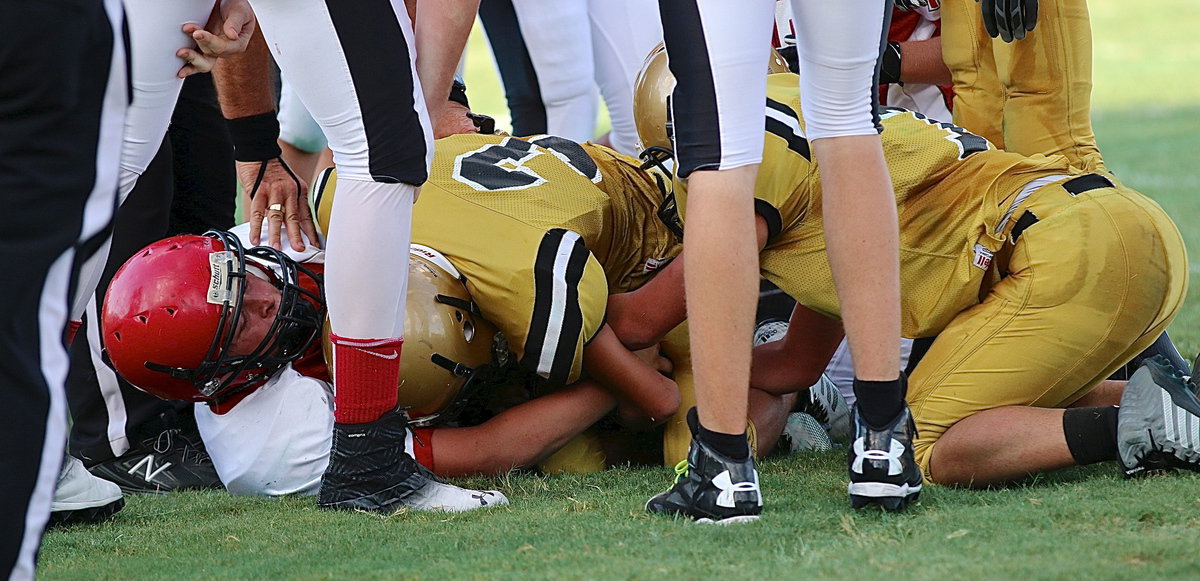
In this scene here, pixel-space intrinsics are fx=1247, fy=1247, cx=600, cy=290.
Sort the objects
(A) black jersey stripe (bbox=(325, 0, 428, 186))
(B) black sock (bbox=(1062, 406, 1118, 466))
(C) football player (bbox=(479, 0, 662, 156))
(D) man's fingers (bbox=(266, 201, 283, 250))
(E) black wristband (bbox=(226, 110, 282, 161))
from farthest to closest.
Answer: (C) football player (bbox=(479, 0, 662, 156)) → (D) man's fingers (bbox=(266, 201, 283, 250)) → (E) black wristband (bbox=(226, 110, 282, 161)) → (B) black sock (bbox=(1062, 406, 1118, 466)) → (A) black jersey stripe (bbox=(325, 0, 428, 186))

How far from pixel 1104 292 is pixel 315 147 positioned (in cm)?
236

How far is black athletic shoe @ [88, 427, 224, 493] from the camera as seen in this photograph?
2742mm

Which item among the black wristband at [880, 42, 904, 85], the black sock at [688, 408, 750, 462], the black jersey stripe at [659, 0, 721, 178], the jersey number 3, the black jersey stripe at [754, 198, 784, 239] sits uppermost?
the black jersey stripe at [659, 0, 721, 178]

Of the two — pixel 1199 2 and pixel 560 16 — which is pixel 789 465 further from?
pixel 1199 2

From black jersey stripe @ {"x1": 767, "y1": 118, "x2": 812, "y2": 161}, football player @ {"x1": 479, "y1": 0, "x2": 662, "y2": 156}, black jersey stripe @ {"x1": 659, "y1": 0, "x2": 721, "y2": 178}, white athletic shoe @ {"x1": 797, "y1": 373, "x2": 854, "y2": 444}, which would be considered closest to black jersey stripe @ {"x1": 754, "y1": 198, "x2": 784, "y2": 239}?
black jersey stripe @ {"x1": 767, "y1": 118, "x2": 812, "y2": 161}

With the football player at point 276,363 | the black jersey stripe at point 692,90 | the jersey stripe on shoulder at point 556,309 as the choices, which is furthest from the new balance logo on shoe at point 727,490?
the football player at point 276,363

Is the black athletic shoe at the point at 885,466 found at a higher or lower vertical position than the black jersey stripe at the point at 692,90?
lower

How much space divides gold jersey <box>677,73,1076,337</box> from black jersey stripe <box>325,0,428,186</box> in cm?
71

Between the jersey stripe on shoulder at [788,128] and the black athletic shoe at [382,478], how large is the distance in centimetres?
91

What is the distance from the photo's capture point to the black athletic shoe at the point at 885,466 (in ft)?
6.61

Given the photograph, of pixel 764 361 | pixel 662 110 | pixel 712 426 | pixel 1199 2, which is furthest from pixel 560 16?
pixel 1199 2

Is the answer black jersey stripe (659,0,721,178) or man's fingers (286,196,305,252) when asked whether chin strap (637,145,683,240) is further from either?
man's fingers (286,196,305,252)

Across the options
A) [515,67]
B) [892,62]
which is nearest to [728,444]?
[892,62]

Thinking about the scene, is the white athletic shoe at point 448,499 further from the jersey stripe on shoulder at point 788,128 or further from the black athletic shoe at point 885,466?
the jersey stripe on shoulder at point 788,128
